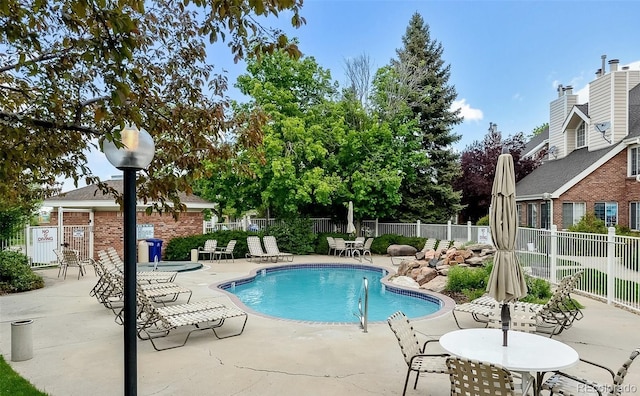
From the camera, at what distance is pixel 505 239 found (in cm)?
463

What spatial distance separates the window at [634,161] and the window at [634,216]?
52.0 inches

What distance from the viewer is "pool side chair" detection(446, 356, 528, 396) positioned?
10.4ft

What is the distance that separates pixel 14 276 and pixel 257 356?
901 cm

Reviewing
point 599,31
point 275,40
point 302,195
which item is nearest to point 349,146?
point 302,195

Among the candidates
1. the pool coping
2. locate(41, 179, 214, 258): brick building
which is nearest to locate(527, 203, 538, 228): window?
the pool coping

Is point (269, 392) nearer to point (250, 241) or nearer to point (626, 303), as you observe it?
point (626, 303)

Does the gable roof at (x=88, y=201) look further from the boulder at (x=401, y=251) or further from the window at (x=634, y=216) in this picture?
the window at (x=634, y=216)

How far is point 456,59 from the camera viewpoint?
27.6 m

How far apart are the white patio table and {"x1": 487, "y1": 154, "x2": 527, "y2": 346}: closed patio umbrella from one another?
438mm

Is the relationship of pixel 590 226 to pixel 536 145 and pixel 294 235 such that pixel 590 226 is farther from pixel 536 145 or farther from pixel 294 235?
pixel 536 145

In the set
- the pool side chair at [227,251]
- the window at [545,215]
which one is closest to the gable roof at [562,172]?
the window at [545,215]

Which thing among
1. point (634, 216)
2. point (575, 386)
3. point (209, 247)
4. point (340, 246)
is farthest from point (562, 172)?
point (575, 386)

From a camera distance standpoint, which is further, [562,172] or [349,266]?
[562,172]

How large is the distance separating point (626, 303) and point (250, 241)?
43.7 feet
